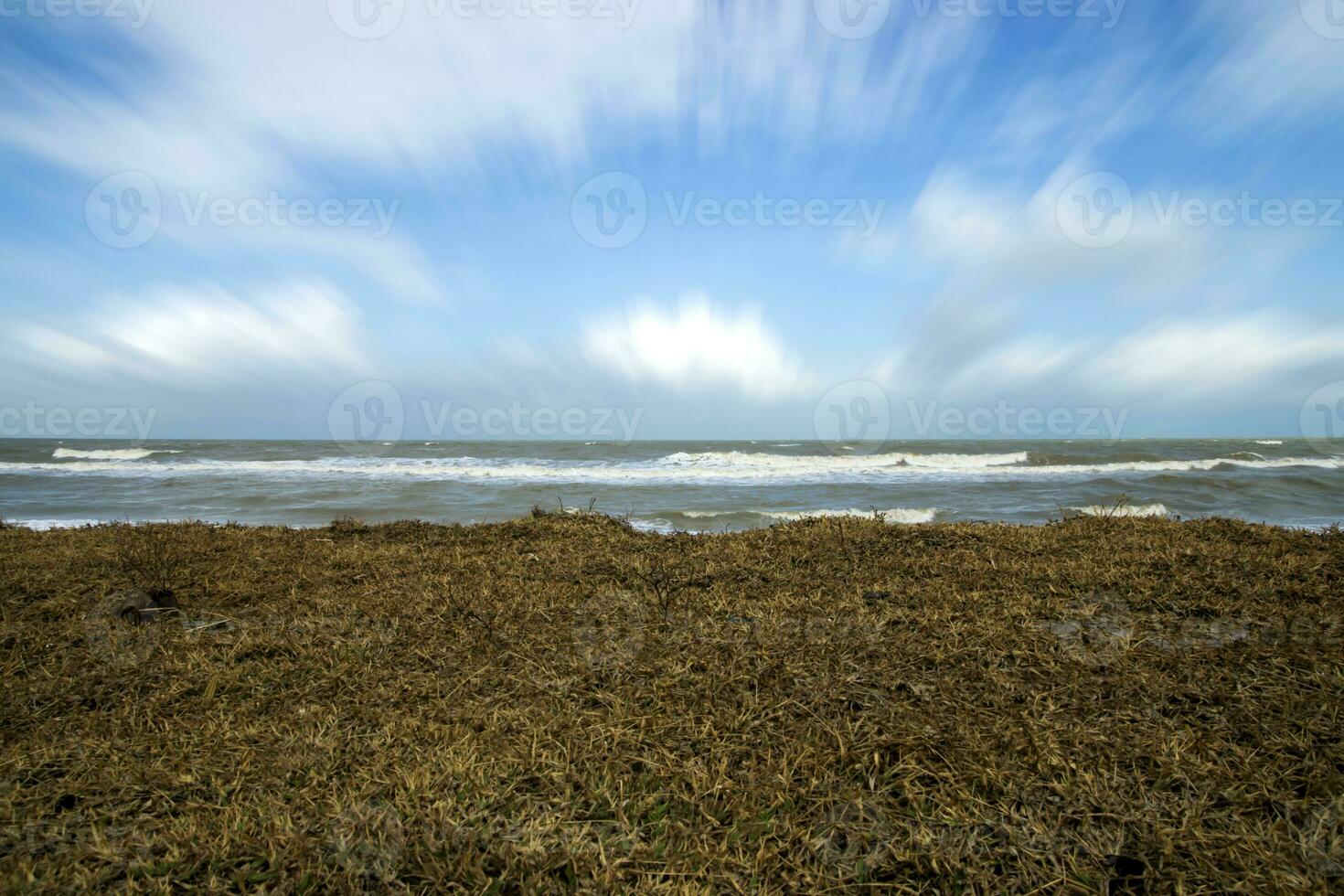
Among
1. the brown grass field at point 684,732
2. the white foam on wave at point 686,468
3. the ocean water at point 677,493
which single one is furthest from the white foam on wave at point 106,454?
the brown grass field at point 684,732

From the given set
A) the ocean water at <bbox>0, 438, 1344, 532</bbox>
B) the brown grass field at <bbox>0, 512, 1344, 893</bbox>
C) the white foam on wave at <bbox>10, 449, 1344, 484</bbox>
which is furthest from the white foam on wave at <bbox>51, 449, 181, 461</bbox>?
the brown grass field at <bbox>0, 512, 1344, 893</bbox>

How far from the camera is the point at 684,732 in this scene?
74.8 inches

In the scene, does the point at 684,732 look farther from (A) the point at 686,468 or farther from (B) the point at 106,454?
(B) the point at 106,454

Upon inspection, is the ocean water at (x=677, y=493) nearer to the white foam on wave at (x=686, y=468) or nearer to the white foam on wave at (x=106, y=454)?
the white foam on wave at (x=686, y=468)

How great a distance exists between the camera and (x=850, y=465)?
27359mm

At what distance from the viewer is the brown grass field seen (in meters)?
1.41

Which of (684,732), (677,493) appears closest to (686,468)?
(677,493)

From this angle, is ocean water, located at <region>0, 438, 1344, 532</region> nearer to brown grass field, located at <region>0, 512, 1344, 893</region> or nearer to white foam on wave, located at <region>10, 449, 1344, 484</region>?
white foam on wave, located at <region>10, 449, 1344, 484</region>

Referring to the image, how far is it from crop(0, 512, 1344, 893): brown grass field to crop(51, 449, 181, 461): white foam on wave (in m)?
38.6

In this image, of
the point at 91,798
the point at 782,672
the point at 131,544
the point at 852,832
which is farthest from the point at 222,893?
the point at 131,544

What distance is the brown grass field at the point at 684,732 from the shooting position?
141cm

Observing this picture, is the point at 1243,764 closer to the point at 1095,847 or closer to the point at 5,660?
the point at 1095,847

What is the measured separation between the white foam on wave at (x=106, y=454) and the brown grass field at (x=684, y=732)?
127ft

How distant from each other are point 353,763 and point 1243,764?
92.9 inches
